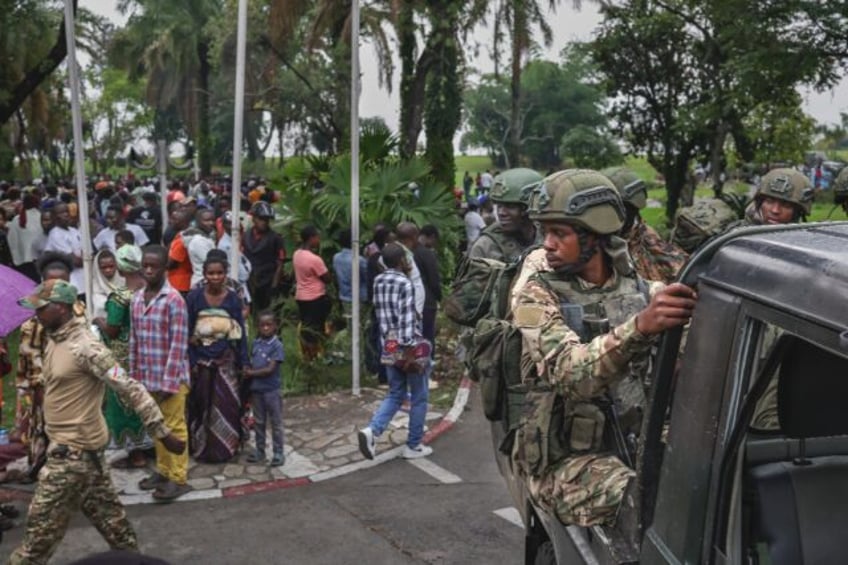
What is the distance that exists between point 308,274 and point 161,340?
3116mm

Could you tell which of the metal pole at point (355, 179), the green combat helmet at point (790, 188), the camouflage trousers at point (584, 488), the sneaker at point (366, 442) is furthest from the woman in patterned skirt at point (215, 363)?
the camouflage trousers at point (584, 488)

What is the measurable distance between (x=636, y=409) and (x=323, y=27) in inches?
617

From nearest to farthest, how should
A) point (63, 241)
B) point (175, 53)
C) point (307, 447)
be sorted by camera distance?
point (307, 447) → point (63, 241) → point (175, 53)

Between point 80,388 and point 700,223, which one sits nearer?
Result: point 80,388

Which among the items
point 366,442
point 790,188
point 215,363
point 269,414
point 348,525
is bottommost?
point 348,525

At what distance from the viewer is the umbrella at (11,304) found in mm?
5324

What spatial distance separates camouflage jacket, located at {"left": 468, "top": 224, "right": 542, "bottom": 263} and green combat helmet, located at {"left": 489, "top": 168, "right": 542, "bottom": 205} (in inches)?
8.6

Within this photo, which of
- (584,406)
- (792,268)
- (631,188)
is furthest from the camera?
(631,188)

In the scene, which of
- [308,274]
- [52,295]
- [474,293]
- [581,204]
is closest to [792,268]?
[581,204]

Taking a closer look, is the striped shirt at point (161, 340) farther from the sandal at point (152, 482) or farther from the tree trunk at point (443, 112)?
the tree trunk at point (443, 112)

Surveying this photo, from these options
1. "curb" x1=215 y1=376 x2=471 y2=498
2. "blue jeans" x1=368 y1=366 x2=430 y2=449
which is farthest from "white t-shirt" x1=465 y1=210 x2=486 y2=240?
"blue jeans" x1=368 y1=366 x2=430 y2=449

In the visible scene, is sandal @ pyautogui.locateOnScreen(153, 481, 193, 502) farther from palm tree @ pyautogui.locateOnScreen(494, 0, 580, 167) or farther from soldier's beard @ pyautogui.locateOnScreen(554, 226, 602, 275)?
palm tree @ pyautogui.locateOnScreen(494, 0, 580, 167)

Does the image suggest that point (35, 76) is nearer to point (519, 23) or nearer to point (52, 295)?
point (519, 23)

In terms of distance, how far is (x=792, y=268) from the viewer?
6.52 ft
